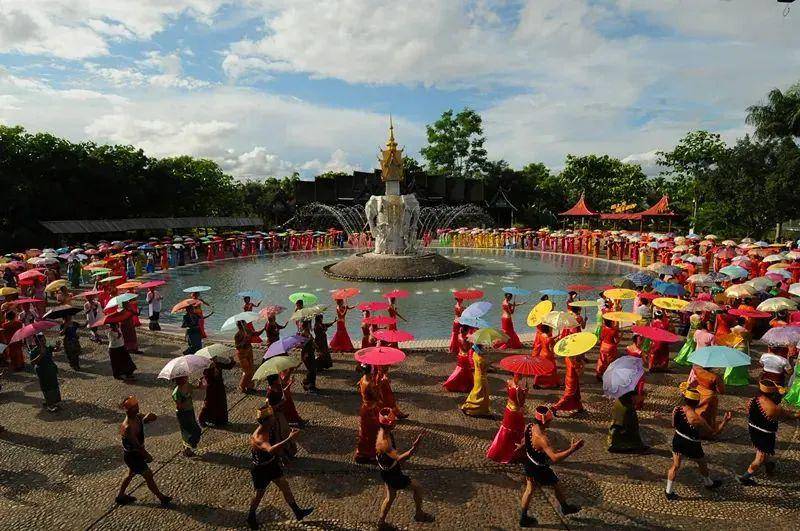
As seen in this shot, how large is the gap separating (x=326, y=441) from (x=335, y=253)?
31.4 metres

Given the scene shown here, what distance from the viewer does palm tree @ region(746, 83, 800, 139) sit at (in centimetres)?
3584

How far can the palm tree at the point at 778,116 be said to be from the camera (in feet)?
118

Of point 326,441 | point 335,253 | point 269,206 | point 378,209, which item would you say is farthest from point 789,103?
point 269,206

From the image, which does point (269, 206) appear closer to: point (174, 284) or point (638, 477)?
point (174, 284)

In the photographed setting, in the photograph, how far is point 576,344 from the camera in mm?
7855

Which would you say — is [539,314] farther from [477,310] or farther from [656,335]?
[656,335]

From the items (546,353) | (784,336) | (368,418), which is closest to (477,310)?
(546,353)

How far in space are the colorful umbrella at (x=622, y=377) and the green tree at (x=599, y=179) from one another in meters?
61.4

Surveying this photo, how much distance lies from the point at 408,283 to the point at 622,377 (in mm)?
16687

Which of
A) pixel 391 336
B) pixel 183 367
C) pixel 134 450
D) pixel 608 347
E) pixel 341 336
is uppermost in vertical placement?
pixel 183 367

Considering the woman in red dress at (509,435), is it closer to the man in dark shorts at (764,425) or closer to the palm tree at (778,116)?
the man in dark shorts at (764,425)

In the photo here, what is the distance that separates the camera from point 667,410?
914cm

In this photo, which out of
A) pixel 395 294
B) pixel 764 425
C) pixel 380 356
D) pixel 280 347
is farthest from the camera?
pixel 395 294

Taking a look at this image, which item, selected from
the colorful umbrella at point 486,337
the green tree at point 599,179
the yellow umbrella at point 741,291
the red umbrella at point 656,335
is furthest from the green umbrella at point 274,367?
the green tree at point 599,179
